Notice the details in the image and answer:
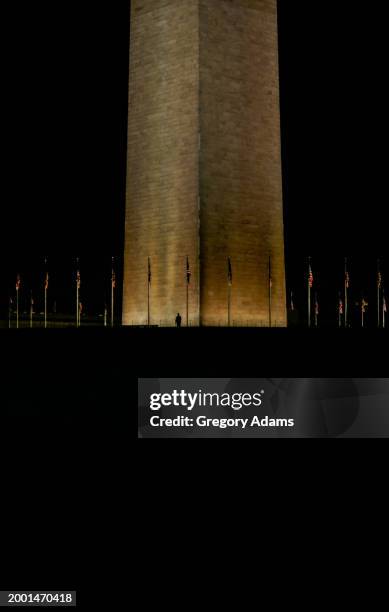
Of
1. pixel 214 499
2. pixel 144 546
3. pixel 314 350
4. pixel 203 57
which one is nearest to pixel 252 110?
pixel 203 57

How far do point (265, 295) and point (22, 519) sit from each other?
18.6m

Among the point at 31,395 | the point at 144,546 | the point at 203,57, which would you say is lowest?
the point at 144,546

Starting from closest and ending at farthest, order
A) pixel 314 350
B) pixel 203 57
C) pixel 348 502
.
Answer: pixel 348 502, pixel 314 350, pixel 203 57

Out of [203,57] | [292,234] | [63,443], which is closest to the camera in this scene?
[63,443]

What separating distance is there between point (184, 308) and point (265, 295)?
2650 millimetres

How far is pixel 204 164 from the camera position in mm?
24500

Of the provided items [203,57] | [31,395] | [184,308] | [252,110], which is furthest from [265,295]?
[31,395]

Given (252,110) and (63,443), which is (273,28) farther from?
(63,443)

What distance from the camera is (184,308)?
2488 centimetres

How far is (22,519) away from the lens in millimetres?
7902

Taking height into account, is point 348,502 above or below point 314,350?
below

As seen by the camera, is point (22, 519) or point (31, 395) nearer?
point (22, 519)

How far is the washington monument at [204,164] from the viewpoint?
24.6 meters

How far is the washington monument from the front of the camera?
2462 cm
